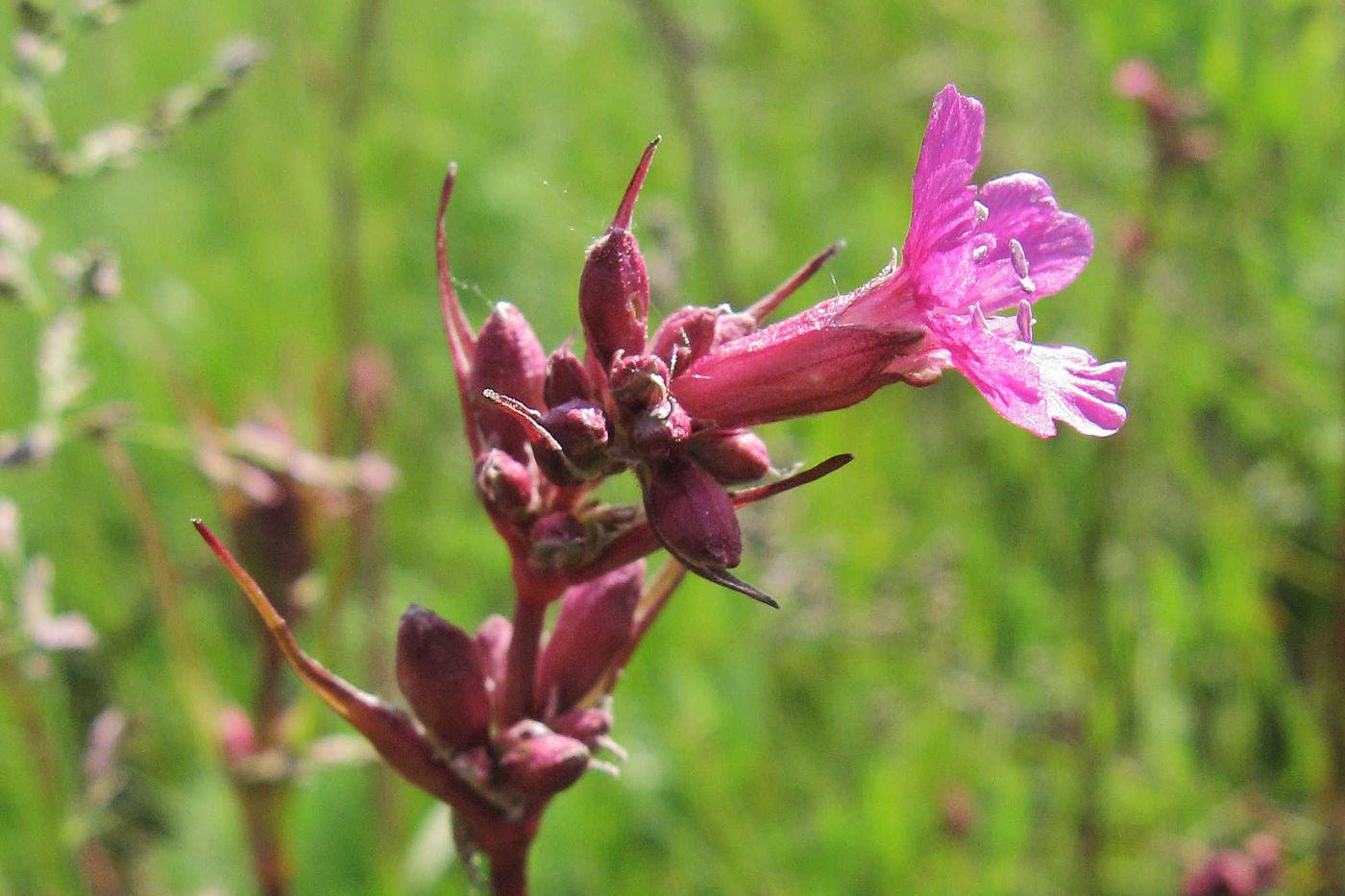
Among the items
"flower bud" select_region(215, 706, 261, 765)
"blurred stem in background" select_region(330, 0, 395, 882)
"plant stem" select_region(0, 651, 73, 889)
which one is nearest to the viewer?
"plant stem" select_region(0, 651, 73, 889)

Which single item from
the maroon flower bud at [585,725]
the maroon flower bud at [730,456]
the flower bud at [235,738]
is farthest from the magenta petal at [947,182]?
the flower bud at [235,738]

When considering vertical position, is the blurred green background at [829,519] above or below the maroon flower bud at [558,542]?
below

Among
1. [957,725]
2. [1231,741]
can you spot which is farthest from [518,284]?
[1231,741]

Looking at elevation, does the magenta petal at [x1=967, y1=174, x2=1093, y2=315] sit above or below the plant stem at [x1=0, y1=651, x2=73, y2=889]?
above

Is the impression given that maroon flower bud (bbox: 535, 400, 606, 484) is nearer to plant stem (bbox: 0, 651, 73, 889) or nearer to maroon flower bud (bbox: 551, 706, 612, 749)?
maroon flower bud (bbox: 551, 706, 612, 749)

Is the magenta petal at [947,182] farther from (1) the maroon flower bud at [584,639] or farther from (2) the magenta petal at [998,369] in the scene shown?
(1) the maroon flower bud at [584,639]

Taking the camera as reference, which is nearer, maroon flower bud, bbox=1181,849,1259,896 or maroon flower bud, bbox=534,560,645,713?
maroon flower bud, bbox=534,560,645,713

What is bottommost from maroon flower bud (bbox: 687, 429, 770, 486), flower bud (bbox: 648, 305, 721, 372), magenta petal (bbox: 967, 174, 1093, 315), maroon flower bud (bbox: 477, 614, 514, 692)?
maroon flower bud (bbox: 477, 614, 514, 692)

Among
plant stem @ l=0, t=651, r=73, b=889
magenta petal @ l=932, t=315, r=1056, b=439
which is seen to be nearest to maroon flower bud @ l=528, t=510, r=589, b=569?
magenta petal @ l=932, t=315, r=1056, b=439

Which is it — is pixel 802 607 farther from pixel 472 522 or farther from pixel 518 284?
pixel 518 284
